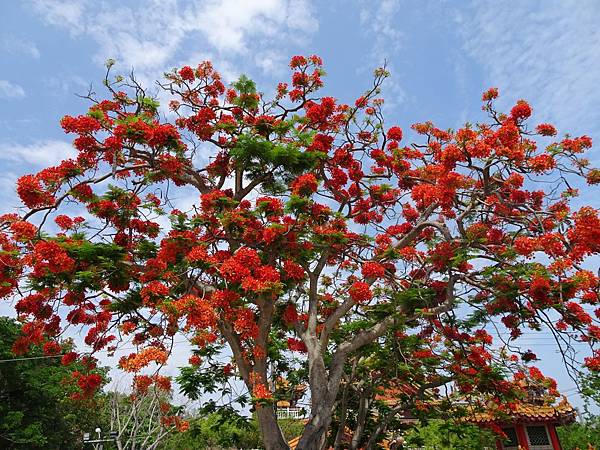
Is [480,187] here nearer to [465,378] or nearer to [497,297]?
[497,297]

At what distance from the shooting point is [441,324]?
27.3ft

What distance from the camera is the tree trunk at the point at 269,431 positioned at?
679cm

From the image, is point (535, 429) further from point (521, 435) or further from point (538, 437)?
point (521, 435)

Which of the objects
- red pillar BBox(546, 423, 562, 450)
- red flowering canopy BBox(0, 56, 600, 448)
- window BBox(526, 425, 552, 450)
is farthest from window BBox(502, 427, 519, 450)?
red flowering canopy BBox(0, 56, 600, 448)

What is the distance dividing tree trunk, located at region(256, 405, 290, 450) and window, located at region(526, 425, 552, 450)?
35.9ft

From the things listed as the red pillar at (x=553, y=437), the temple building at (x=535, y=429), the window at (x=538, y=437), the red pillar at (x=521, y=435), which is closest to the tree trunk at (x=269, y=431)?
the temple building at (x=535, y=429)

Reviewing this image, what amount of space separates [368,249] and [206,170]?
3.34 metres

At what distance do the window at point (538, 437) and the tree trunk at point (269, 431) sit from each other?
430 inches

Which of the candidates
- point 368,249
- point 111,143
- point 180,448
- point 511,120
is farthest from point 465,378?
point 180,448

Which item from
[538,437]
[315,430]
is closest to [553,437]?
[538,437]

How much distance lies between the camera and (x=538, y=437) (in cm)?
1402

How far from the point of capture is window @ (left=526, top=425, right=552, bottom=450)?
1387 cm

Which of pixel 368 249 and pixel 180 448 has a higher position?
pixel 368 249

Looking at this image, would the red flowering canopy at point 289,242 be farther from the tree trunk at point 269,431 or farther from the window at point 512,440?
the window at point 512,440
